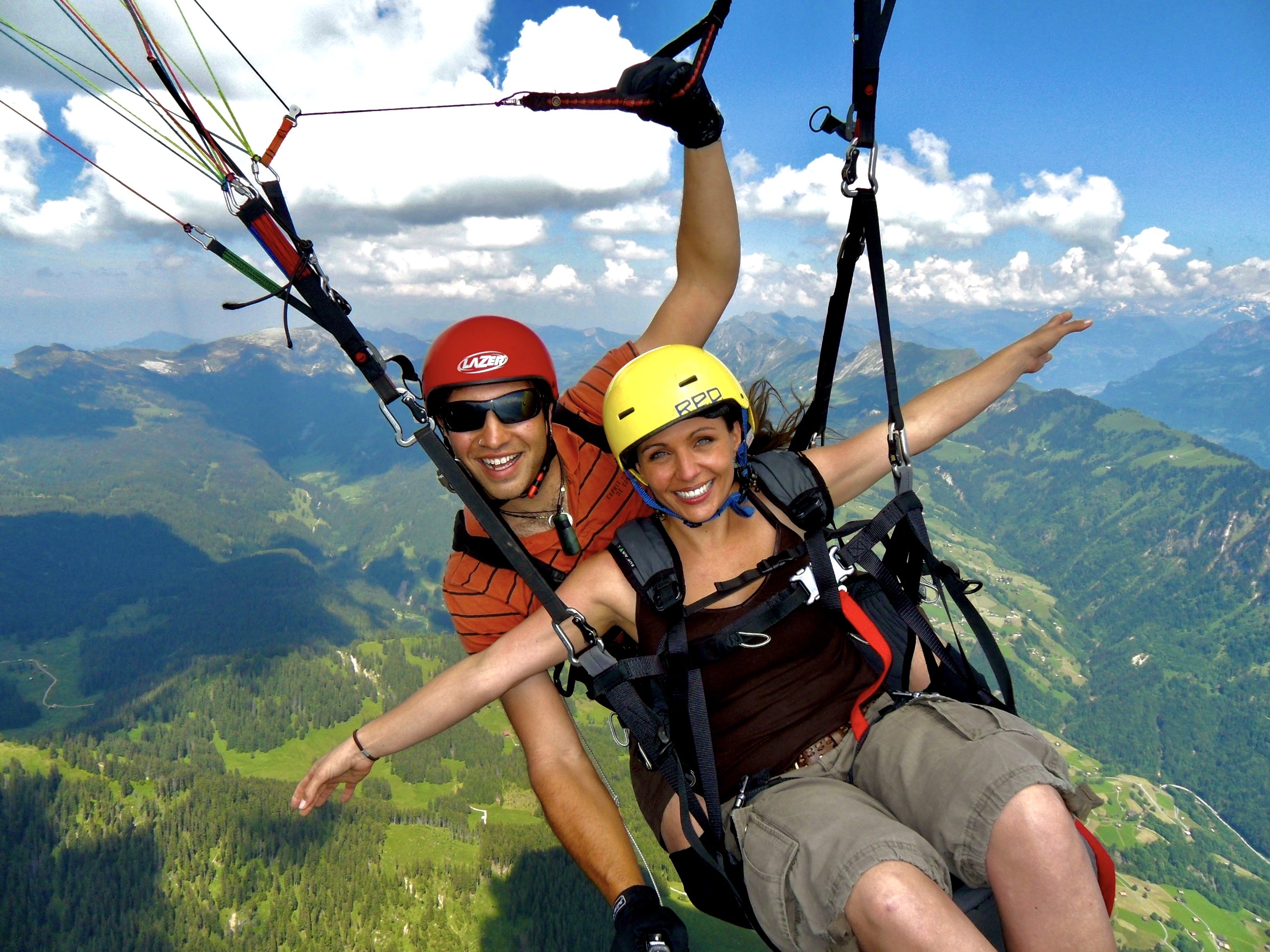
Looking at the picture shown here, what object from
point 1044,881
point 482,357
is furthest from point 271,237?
point 1044,881

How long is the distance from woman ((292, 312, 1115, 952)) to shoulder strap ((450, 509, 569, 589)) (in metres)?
0.29

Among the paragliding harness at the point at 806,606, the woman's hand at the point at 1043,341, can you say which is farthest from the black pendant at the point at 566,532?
the woman's hand at the point at 1043,341

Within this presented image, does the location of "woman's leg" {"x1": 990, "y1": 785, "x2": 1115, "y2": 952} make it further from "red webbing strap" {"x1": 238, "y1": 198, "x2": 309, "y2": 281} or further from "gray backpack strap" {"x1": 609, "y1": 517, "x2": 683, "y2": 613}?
"red webbing strap" {"x1": 238, "y1": 198, "x2": 309, "y2": 281}

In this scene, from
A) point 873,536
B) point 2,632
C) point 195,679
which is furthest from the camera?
point 2,632

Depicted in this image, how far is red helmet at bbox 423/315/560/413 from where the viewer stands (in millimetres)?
4191

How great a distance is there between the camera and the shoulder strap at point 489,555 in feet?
13.8

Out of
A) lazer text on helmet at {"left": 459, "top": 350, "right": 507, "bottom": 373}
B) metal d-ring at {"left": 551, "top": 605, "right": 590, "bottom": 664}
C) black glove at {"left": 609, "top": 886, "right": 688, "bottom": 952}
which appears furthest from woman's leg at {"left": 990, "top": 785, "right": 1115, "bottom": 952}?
lazer text on helmet at {"left": 459, "top": 350, "right": 507, "bottom": 373}

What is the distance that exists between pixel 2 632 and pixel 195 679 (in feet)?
277

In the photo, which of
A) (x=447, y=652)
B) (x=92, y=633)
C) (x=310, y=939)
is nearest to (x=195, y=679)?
(x=447, y=652)

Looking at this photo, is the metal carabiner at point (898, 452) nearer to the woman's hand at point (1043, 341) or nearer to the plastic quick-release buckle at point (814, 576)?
the plastic quick-release buckle at point (814, 576)

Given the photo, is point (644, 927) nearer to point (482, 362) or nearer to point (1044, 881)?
point (1044, 881)

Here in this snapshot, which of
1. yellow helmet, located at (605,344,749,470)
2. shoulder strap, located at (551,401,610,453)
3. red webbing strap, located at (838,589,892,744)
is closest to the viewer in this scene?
red webbing strap, located at (838,589,892,744)

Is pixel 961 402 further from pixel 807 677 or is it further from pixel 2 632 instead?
pixel 2 632

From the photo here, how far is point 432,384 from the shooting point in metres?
4.24
